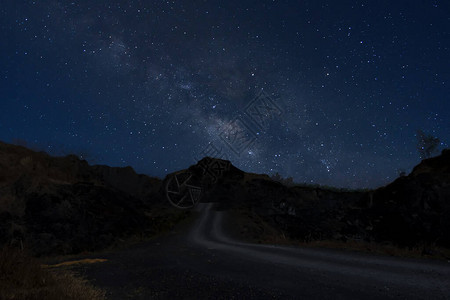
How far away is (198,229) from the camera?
30219 millimetres

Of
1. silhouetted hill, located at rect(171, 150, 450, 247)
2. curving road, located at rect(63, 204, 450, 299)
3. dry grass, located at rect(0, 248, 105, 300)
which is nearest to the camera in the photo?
dry grass, located at rect(0, 248, 105, 300)

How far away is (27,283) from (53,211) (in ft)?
70.5

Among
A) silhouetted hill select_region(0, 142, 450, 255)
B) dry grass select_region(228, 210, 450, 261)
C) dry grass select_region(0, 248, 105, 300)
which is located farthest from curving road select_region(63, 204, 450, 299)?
silhouetted hill select_region(0, 142, 450, 255)

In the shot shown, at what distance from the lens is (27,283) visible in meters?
3.96

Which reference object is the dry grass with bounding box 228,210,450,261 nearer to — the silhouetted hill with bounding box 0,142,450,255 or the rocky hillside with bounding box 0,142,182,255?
the silhouetted hill with bounding box 0,142,450,255

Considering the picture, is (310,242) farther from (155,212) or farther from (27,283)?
(155,212)

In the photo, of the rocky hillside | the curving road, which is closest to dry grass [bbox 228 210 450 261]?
the curving road

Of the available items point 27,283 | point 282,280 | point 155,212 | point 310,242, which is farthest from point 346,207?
point 27,283

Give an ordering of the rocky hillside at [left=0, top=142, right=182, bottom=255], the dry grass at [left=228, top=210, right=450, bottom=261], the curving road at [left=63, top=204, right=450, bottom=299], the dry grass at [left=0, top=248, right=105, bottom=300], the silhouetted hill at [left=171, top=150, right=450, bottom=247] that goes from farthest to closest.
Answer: the silhouetted hill at [left=171, top=150, right=450, bottom=247] < the rocky hillside at [left=0, top=142, right=182, bottom=255] < the dry grass at [left=228, top=210, right=450, bottom=261] < the curving road at [left=63, top=204, right=450, bottom=299] < the dry grass at [left=0, top=248, right=105, bottom=300]

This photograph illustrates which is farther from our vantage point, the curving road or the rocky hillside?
the rocky hillside

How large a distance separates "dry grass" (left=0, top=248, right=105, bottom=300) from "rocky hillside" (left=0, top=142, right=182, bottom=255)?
1370cm

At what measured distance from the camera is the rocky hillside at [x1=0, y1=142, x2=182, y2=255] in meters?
19.4

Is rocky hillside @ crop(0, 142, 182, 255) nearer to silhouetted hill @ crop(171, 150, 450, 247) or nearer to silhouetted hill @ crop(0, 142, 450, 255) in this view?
silhouetted hill @ crop(0, 142, 450, 255)

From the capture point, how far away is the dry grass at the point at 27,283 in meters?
3.43
